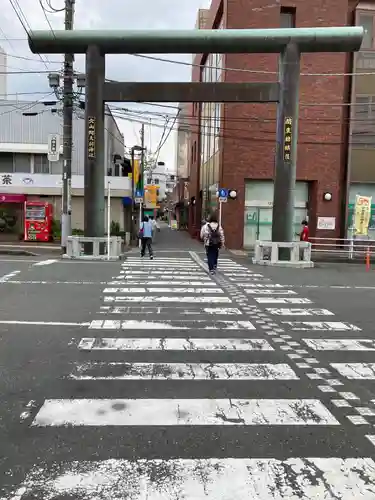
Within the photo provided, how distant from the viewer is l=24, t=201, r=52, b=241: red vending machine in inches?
1057

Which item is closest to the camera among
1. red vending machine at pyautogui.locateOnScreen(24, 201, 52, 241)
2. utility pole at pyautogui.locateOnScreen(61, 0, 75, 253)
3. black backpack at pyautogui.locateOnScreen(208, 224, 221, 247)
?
black backpack at pyautogui.locateOnScreen(208, 224, 221, 247)

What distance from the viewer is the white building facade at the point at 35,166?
29.2m

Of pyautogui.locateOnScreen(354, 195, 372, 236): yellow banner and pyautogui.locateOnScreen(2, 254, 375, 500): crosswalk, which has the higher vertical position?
→ pyautogui.locateOnScreen(354, 195, 372, 236): yellow banner

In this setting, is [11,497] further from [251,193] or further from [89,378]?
[251,193]

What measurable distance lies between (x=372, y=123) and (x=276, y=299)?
19439mm

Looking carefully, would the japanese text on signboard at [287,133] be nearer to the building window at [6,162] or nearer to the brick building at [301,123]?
the brick building at [301,123]

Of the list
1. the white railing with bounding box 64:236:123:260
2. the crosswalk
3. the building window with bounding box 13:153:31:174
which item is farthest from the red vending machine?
the crosswalk

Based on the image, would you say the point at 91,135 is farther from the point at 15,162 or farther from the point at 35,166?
the point at 15,162

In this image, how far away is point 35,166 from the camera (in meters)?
31.2

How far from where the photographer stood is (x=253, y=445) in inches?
145

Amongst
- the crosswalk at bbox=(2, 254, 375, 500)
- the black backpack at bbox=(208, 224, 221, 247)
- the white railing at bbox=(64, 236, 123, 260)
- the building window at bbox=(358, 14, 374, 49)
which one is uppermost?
the building window at bbox=(358, 14, 374, 49)

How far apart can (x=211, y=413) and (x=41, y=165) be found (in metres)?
29.3

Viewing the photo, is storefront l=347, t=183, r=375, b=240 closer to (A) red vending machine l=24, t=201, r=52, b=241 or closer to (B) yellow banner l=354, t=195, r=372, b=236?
(B) yellow banner l=354, t=195, r=372, b=236

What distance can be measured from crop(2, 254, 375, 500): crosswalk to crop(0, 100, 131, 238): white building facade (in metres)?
22.7
